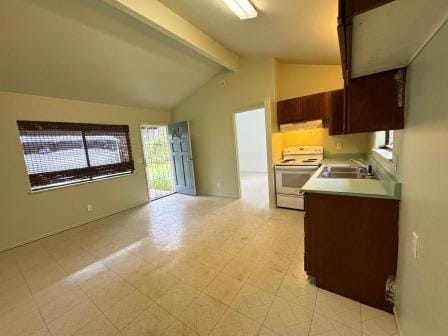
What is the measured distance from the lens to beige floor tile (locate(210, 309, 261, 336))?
141 centimetres

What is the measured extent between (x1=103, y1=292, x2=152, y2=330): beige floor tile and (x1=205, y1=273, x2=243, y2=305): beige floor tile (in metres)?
0.57

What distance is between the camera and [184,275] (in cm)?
207

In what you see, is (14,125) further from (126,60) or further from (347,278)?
(347,278)

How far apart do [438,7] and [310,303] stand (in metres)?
1.93

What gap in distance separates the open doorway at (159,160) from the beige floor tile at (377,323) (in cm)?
491

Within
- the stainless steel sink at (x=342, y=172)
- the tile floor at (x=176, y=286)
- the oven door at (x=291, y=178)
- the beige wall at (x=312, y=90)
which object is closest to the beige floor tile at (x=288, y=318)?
the tile floor at (x=176, y=286)

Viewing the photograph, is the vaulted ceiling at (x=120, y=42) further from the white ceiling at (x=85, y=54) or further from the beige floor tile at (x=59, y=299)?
the beige floor tile at (x=59, y=299)

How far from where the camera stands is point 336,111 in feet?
9.41

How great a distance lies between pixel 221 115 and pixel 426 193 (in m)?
3.99

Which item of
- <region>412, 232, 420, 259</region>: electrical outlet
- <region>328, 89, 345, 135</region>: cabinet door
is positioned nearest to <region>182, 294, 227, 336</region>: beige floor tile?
<region>412, 232, 420, 259</region>: electrical outlet

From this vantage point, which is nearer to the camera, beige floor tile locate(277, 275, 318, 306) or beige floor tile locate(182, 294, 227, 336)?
beige floor tile locate(182, 294, 227, 336)

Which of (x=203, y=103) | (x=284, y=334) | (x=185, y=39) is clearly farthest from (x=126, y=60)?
(x=284, y=334)

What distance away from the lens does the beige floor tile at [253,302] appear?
5.08 ft

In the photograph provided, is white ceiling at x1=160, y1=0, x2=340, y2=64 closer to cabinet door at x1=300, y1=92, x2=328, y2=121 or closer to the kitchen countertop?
cabinet door at x1=300, y1=92, x2=328, y2=121
